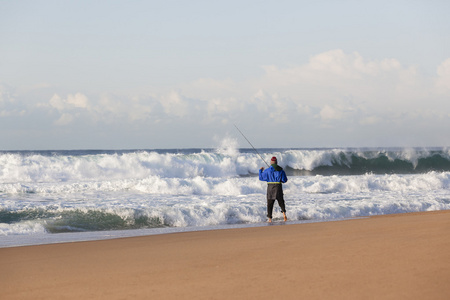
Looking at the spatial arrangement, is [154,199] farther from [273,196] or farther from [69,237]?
[69,237]

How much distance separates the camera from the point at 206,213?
37.8ft

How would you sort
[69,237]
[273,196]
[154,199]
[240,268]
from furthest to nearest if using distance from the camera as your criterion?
[154,199] → [273,196] → [69,237] → [240,268]

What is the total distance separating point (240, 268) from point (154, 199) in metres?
9.22

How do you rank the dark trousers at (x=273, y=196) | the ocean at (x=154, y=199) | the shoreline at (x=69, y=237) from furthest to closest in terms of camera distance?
the dark trousers at (x=273, y=196) < the ocean at (x=154, y=199) < the shoreline at (x=69, y=237)

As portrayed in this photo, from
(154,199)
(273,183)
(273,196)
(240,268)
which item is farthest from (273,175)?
(240,268)

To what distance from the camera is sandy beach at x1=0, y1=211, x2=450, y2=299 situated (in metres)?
4.18

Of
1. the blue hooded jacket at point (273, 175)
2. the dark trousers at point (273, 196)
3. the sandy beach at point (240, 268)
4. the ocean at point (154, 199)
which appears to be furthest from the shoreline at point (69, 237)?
the blue hooded jacket at point (273, 175)

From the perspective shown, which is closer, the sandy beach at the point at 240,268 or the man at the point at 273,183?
the sandy beach at the point at 240,268

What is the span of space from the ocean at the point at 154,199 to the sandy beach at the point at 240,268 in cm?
222

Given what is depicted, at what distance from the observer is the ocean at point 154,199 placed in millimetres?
10305

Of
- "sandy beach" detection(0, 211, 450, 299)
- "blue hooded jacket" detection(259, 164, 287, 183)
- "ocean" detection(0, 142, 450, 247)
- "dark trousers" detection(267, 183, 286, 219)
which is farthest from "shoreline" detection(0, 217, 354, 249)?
"blue hooded jacket" detection(259, 164, 287, 183)

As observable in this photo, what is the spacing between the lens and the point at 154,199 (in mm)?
14031

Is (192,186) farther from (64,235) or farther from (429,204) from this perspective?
(64,235)

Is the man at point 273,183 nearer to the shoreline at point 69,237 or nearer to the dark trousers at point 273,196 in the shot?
the dark trousers at point 273,196
